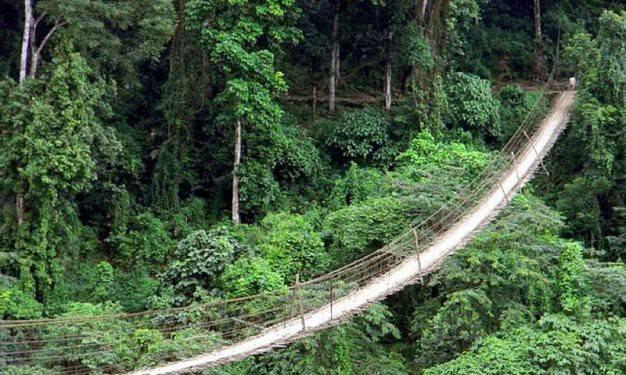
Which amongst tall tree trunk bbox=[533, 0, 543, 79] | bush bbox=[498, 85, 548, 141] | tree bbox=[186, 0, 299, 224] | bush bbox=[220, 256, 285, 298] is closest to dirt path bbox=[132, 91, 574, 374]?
bush bbox=[220, 256, 285, 298]

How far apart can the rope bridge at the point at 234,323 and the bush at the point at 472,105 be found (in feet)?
16.3

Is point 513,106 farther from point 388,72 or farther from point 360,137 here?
point 360,137

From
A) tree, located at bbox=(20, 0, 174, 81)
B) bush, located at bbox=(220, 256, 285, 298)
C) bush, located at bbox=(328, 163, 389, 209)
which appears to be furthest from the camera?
bush, located at bbox=(328, 163, 389, 209)

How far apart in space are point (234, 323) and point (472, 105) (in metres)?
8.42

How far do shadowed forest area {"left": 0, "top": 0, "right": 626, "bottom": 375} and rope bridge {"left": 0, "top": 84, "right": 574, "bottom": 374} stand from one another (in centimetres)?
8

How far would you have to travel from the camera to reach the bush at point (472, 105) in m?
19.1

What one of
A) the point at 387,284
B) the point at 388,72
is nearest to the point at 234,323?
the point at 387,284

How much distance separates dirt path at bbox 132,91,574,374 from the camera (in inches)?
426

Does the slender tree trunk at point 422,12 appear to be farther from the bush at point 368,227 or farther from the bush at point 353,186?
the bush at point 368,227

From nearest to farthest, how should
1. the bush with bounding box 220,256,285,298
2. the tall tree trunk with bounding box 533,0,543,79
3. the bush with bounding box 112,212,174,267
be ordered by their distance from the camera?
the bush with bounding box 220,256,285,298
the bush with bounding box 112,212,174,267
the tall tree trunk with bounding box 533,0,543,79

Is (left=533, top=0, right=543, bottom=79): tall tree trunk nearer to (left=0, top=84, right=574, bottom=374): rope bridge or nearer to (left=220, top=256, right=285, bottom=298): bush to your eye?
(left=0, top=84, right=574, bottom=374): rope bridge

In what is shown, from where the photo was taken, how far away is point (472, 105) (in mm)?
19172

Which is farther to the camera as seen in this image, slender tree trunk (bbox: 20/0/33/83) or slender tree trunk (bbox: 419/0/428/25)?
slender tree trunk (bbox: 419/0/428/25)

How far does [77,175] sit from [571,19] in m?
14.5
